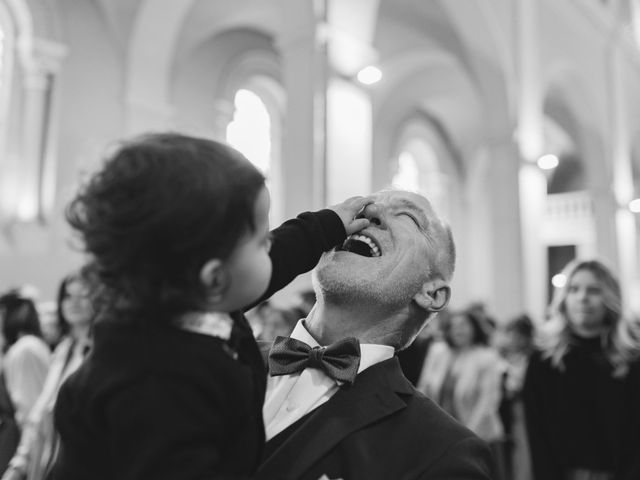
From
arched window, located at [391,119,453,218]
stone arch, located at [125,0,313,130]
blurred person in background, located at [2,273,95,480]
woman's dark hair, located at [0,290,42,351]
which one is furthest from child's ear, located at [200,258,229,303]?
arched window, located at [391,119,453,218]

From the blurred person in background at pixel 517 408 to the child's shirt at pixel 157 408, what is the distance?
5.13m

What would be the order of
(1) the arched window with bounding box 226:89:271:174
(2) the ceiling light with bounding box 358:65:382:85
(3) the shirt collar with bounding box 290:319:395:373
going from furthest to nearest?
(1) the arched window with bounding box 226:89:271:174 → (2) the ceiling light with bounding box 358:65:382:85 → (3) the shirt collar with bounding box 290:319:395:373

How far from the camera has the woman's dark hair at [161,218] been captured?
949mm

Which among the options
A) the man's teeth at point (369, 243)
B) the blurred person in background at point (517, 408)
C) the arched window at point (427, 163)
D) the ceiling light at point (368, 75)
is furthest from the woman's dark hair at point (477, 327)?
the arched window at point (427, 163)

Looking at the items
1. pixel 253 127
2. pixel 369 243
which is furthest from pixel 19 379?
pixel 253 127

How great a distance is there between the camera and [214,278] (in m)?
1.00

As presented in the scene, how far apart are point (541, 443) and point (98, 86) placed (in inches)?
291

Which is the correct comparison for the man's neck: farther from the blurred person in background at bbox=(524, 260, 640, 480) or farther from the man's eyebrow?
the blurred person in background at bbox=(524, 260, 640, 480)

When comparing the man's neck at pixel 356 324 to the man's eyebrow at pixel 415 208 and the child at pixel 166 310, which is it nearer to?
the man's eyebrow at pixel 415 208

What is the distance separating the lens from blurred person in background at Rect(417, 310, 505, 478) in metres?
5.68

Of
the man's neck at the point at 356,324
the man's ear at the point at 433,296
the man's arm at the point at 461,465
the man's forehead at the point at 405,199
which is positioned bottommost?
the man's arm at the point at 461,465

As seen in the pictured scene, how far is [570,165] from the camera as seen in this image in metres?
22.5

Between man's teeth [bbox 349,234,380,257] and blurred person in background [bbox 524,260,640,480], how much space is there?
2.22m

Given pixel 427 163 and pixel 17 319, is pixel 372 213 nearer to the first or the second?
pixel 17 319
